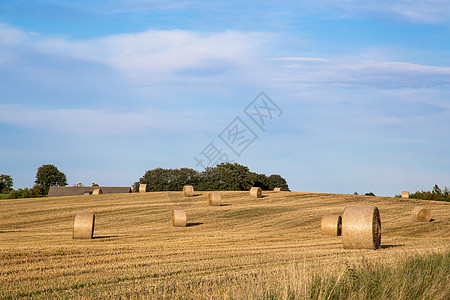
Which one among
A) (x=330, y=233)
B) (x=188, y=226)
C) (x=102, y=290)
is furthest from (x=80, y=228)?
(x=102, y=290)

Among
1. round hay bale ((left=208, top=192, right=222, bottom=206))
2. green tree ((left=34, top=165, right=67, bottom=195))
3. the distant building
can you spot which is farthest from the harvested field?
green tree ((left=34, top=165, right=67, bottom=195))

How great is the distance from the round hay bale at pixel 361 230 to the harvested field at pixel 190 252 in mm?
499

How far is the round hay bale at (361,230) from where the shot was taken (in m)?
18.3

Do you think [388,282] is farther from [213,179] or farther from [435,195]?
[213,179]

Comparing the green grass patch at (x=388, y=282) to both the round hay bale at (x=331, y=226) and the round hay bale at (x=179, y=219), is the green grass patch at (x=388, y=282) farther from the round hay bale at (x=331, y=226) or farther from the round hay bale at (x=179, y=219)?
the round hay bale at (x=179, y=219)

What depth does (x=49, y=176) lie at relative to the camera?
115938mm

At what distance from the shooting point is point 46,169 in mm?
116062

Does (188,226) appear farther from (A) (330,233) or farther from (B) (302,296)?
(B) (302,296)

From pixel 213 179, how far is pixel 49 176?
48486mm

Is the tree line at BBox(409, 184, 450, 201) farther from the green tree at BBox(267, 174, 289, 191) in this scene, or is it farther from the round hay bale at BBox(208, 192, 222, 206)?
the green tree at BBox(267, 174, 289, 191)

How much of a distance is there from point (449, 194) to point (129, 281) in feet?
153

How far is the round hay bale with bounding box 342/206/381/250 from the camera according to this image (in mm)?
18328

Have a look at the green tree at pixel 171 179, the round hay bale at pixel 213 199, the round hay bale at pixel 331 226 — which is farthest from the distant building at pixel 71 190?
the round hay bale at pixel 331 226

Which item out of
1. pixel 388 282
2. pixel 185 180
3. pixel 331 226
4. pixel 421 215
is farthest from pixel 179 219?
pixel 185 180
